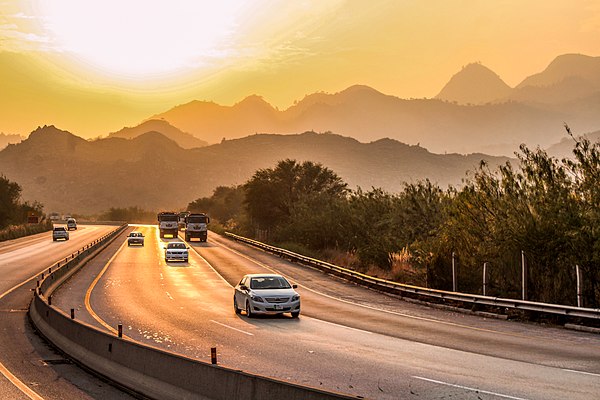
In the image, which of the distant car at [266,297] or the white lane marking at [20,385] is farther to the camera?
the distant car at [266,297]

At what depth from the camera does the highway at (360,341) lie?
1543cm

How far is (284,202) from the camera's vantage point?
4274 inches

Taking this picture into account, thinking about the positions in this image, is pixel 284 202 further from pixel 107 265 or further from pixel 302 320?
pixel 302 320

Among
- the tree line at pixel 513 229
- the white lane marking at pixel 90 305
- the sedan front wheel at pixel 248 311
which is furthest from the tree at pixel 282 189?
the sedan front wheel at pixel 248 311

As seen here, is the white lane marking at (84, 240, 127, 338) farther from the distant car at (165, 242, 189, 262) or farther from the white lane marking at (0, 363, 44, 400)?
the white lane marking at (0, 363, 44, 400)

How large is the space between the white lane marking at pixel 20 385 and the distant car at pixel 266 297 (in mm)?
11003

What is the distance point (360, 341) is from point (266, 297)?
662 centimetres

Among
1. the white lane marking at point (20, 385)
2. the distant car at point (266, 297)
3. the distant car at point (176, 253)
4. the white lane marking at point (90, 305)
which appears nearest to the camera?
the white lane marking at point (20, 385)

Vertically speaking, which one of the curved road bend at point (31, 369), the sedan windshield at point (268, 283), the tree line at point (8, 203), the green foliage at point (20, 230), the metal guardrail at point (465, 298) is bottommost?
the curved road bend at point (31, 369)

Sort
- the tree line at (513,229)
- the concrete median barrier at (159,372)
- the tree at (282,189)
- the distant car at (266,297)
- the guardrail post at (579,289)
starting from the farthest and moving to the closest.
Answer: the tree at (282,189), the tree line at (513,229), the distant car at (266,297), the guardrail post at (579,289), the concrete median barrier at (159,372)

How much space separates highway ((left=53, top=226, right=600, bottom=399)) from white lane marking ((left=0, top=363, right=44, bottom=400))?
4.08 metres

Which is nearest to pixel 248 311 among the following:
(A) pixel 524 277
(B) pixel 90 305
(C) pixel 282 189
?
(B) pixel 90 305

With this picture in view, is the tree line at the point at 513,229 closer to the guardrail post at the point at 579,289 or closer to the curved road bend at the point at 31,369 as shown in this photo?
the guardrail post at the point at 579,289

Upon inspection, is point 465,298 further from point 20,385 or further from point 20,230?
point 20,230
